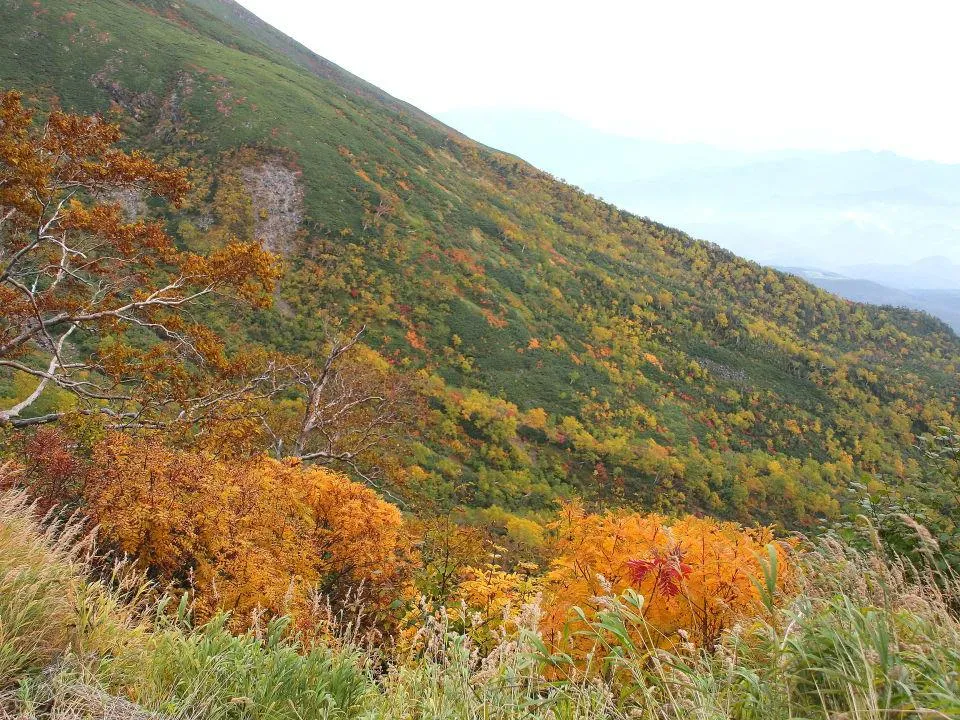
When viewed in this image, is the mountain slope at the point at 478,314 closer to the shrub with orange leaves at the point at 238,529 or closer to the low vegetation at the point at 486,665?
the shrub with orange leaves at the point at 238,529

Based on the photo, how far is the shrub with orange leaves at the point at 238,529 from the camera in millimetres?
6637

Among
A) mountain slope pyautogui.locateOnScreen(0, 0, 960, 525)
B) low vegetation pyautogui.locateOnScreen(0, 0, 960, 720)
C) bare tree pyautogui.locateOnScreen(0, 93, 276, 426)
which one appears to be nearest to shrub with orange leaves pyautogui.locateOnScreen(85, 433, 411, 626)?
low vegetation pyautogui.locateOnScreen(0, 0, 960, 720)

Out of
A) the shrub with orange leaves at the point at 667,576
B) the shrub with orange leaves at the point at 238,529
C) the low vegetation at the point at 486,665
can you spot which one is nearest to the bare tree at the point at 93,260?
the shrub with orange leaves at the point at 238,529

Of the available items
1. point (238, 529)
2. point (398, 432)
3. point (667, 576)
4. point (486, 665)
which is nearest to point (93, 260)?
point (238, 529)

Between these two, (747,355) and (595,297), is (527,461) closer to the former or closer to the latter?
(595,297)

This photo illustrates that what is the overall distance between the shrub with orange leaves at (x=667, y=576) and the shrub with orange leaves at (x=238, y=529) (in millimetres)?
3264

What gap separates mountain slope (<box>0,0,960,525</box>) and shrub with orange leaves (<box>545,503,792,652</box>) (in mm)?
19755

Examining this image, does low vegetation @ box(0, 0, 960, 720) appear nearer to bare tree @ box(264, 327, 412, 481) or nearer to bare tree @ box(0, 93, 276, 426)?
bare tree @ box(0, 93, 276, 426)

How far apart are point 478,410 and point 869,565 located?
3074 centimetres

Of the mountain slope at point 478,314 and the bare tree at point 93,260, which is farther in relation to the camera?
the mountain slope at point 478,314

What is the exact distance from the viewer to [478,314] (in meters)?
43.9

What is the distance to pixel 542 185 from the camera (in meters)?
89.3

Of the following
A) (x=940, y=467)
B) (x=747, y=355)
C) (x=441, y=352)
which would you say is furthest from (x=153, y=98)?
(x=747, y=355)

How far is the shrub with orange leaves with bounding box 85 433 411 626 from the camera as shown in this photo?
6.64 m
